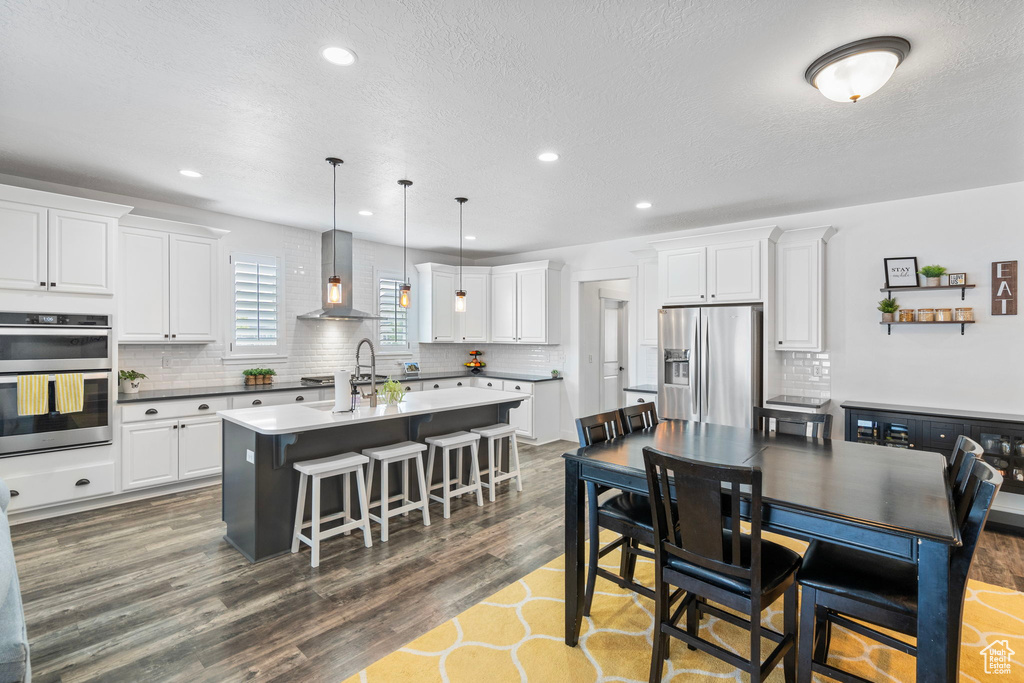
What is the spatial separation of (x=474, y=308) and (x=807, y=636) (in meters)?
5.69

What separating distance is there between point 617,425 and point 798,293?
287 cm

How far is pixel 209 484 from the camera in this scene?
15.3ft

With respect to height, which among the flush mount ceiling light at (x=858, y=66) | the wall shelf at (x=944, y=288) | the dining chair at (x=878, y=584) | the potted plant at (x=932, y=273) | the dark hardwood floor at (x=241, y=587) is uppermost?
the flush mount ceiling light at (x=858, y=66)

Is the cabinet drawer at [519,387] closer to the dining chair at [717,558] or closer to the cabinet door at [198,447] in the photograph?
the cabinet door at [198,447]

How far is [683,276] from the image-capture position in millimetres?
5156

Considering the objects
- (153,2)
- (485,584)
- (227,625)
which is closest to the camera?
(153,2)

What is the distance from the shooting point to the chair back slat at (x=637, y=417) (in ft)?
9.59

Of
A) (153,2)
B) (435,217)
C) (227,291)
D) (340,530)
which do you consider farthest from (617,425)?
(227,291)

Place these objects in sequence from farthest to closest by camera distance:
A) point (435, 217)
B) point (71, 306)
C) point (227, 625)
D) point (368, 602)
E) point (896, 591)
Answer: point (435, 217)
point (71, 306)
point (368, 602)
point (227, 625)
point (896, 591)

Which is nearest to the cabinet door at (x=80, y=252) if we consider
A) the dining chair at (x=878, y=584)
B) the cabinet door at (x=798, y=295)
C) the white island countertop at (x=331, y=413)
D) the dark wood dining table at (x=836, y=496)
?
the white island countertop at (x=331, y=413)

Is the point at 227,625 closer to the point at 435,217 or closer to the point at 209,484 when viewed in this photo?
the point at 209,484

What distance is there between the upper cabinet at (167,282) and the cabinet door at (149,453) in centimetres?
79

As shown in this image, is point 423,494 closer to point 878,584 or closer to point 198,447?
point 198,447

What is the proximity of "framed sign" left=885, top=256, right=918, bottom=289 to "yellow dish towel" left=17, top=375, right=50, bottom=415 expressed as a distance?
22.1ft
